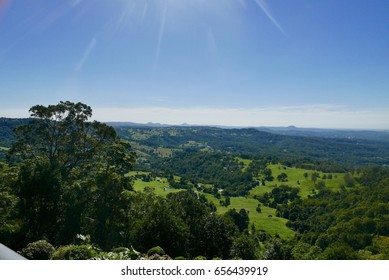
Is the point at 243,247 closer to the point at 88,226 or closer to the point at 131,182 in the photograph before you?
the point at 131,182

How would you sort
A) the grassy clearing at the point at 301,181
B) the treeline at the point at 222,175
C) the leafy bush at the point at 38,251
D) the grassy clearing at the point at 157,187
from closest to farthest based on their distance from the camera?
the leafy bush at the point at 38,251
the grassy clearing at the point at 157,187
the grassy clearing at the point at 301,181
the treeline at the point at 222,175

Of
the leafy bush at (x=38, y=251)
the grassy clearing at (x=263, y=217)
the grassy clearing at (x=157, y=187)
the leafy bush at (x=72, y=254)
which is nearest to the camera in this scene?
the leafy bush at (x=72, y=254)

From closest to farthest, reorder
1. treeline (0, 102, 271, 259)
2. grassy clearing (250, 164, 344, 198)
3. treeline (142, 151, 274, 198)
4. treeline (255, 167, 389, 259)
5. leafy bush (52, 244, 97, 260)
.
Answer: leafy bush (52, 244, 97, 260) < treeline (0, 102, 271, 259) < treeline (255, 167, 389, 259) < grassy clearing (250, 164, 344, 198) < treeline (142, 151, 274, 198)

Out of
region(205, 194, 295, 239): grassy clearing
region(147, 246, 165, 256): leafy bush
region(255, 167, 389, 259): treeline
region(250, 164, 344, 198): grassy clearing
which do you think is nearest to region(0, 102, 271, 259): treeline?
region(147, 246, 165, 256): leafy bush

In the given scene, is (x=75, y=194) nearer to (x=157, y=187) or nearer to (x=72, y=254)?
(x=72, y=254)

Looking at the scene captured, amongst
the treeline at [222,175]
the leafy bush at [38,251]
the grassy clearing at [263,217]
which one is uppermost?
the leafy bush at [38,251]

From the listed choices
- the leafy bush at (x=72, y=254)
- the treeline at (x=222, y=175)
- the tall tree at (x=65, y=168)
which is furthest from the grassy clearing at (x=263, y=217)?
the leafy bush at (x=72, y=254)

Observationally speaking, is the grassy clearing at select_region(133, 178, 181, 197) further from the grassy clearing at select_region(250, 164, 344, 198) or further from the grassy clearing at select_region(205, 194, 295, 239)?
the grassy clearing at select_region(250, 164, 344, 198)

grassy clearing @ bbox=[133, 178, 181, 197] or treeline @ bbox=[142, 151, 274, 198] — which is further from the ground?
grassy clearing @ bbox=[133, 178, 181, 197]

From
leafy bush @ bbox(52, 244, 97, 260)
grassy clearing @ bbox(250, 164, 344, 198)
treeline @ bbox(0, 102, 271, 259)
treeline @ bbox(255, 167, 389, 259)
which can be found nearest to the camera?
leafy bush @ bbox(52, 244, 97, 260)

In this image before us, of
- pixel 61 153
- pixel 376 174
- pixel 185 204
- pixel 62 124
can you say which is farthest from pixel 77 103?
pixel 376 174

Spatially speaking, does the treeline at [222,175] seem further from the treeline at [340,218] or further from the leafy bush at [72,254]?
the leafy bush at [72,254]
